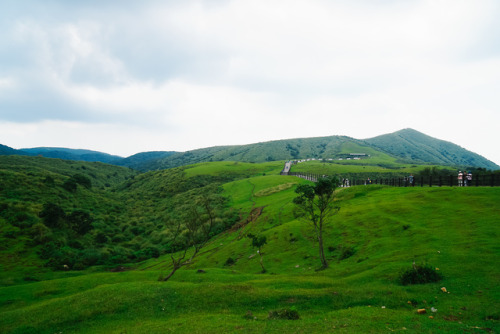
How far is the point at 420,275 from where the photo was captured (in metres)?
20.2

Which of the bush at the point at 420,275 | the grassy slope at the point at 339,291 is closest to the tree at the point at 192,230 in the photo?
the grassy slope at the point at 339,291

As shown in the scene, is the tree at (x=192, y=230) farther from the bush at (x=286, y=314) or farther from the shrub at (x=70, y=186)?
the shrub at (x=70, y=186)

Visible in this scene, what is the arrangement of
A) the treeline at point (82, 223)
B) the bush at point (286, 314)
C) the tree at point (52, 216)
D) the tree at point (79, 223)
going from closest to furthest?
the bush at point (286, 314), the treeline at point (82, 223), the tree at point (52, 216), the tree at point (79, 223)

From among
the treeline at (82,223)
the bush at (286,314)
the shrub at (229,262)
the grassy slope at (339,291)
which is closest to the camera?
the grassy slope at (339,291)

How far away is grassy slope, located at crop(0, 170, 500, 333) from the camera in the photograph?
1570 cm

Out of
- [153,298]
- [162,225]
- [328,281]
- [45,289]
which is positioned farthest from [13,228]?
[328,281]

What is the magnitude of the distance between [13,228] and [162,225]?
39.9m

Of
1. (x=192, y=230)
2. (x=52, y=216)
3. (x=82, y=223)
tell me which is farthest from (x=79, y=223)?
(x=192, y=230)

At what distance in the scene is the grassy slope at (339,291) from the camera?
15695mm

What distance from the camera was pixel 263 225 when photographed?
61562mm

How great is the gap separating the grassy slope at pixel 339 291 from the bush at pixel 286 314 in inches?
28.2

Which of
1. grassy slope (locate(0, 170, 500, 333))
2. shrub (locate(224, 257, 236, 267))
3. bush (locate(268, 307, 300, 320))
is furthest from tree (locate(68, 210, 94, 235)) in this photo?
bush (locate(268, 307, 300, 320))

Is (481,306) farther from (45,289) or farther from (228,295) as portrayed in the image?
(45,289)

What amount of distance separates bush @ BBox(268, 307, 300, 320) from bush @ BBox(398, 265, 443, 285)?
390 inches
